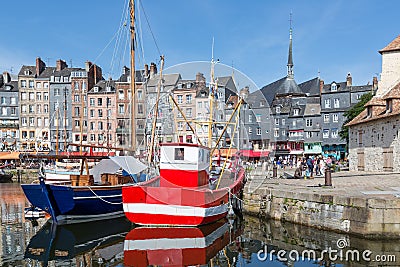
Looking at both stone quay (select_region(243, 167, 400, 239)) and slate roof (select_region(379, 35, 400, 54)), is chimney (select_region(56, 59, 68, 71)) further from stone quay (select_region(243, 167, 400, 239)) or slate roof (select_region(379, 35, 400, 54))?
stone quay (select_region(243, 167, 400, 239))

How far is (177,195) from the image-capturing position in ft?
56.5

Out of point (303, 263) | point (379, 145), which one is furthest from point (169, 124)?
point (379, 145)

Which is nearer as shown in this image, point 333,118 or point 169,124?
point 169,124

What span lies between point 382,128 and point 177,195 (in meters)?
20.5

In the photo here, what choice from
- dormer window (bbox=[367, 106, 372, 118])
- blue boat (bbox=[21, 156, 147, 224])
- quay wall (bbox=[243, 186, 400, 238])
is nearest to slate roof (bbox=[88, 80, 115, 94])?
dormer window (bbox=[367, 106, 372, 118])

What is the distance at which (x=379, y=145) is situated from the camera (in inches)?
1244

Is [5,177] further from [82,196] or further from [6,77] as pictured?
[82,196]

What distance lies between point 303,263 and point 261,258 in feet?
4.85

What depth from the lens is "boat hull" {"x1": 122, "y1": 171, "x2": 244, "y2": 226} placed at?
17.3 m

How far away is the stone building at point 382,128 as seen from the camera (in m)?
29.3

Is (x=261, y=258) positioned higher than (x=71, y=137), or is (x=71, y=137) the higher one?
(x=71, y=137)

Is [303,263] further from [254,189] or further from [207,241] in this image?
[254,189]

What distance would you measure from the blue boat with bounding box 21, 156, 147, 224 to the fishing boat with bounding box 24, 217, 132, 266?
53cm

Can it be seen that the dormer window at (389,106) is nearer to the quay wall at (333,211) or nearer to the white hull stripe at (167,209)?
the quay wall at (333,211)
